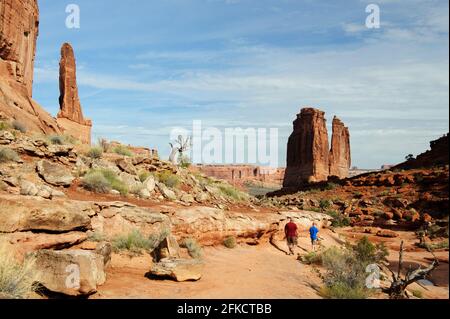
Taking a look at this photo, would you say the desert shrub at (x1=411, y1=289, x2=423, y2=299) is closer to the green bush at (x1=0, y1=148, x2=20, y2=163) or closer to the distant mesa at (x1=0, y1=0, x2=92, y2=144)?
the green bush at (x1=0, y1=148, x2=20, y2=163)

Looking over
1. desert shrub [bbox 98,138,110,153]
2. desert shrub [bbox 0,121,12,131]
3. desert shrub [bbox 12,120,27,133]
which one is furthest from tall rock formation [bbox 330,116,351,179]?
desert shrub [bbox 0,121,12,131]

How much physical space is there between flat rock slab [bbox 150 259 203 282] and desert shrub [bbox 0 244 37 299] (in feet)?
8.17

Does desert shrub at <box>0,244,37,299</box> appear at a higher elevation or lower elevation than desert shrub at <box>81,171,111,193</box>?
lower

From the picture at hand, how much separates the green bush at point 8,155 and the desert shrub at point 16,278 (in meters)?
5.99

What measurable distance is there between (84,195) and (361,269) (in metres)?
8.16

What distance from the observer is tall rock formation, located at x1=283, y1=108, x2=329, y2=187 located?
262 feet

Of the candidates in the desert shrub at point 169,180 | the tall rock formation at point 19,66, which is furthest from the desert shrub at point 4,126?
the desert shrub at point 169,180

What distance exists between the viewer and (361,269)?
8.64 metres

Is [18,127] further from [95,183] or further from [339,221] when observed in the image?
[339,221]

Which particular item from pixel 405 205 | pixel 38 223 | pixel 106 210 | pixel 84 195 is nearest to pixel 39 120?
pixel 84 195

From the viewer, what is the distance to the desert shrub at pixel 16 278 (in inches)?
209

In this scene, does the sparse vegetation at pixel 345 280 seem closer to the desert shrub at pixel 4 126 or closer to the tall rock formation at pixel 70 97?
the desert shrub at pixel 4 126

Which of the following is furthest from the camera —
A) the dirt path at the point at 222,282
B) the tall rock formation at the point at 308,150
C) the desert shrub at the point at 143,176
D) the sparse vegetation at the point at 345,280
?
the tall rock formation at the point at 308,150
